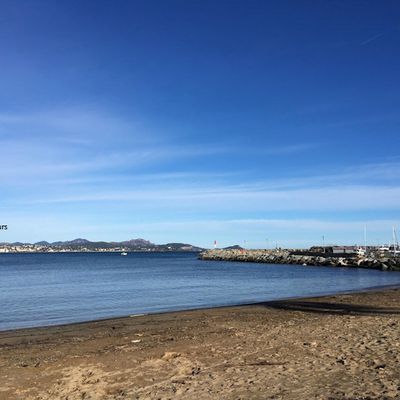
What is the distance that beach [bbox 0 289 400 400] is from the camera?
7.96 m

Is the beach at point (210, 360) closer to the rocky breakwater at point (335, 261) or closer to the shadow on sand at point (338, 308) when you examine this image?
the shadow on sand at point (338, 308)

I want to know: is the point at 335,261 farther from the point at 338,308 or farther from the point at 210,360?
the point at 210,360

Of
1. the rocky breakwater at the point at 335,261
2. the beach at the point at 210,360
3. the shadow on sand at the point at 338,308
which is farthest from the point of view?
the rocky breakwater at the point at 335,261

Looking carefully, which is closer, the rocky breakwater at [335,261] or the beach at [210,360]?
the beach at [210,360]

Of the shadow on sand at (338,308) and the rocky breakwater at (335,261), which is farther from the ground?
the rocky breakwater at (335,261)


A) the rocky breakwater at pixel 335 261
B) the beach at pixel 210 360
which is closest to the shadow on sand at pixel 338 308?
the beach at pixel 210 360

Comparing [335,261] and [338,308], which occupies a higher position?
[335,261]

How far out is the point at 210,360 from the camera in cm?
1035

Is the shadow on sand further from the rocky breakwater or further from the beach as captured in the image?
the rocky breakwater

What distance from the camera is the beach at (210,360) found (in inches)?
313

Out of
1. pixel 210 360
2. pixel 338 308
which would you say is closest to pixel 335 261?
pixel 338 308

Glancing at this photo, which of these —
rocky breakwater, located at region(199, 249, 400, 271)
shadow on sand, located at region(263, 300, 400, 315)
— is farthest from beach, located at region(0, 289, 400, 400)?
rocky breakwater, located at region(199, 249, 400, 271)

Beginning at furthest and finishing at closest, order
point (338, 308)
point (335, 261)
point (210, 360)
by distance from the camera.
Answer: point (335, 261), point (338, 308), point (210, 360)

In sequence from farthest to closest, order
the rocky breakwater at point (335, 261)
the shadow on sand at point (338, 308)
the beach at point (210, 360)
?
the rocky breakwater at point (335, 261)
the shadow on sand at point (338, 308)
the beach at point (210, 360)
